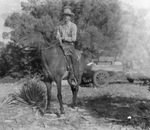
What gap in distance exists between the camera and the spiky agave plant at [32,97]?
7367mm

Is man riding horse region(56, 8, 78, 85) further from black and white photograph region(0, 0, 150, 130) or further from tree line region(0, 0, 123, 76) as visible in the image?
tree line region(0, 0, 123, 76)

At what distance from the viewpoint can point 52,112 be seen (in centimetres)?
684

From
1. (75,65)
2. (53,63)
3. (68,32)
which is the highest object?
(68,32)

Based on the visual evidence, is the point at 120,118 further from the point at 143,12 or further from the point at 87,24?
the point at 87,24

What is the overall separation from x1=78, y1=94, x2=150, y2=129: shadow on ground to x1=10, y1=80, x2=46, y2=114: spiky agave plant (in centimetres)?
113

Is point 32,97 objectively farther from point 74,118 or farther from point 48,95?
point 74,118

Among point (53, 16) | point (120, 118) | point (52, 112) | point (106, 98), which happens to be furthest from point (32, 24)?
point (120, 118)

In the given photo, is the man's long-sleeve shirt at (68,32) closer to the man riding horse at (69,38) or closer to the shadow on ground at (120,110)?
the man riding horse at (69,38)

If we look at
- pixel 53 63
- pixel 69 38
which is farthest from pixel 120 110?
pixel 69 38

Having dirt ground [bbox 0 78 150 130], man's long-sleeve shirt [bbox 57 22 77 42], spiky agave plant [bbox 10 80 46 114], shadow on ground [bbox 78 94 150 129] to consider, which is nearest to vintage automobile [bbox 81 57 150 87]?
shadow on ground [bbox 78 94 150 129]

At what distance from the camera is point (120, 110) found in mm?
7066

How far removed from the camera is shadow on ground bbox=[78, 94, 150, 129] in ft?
19.8

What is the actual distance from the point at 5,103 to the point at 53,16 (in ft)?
26.3

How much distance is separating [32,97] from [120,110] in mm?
2367
